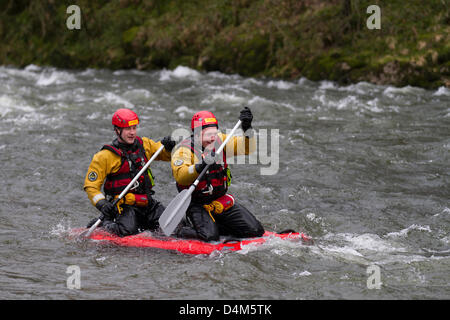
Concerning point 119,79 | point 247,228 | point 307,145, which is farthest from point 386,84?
point 247,228

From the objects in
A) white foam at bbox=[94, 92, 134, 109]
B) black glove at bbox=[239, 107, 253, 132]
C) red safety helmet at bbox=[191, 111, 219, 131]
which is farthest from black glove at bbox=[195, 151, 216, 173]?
white foam at bbox=[94, 92, 134, 109]

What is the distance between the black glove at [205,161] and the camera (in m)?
6.23

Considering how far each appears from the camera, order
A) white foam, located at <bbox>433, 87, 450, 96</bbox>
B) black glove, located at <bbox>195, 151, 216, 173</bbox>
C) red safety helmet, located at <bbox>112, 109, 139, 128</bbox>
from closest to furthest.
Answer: black glove, located at <bbox>195, 151, 216, 173</bbox> < red safety helmet, located at <bbox>112, 109, 139, 128</bbox> < white foam, located at <bbox>433, 87, 450, 96</bbox>

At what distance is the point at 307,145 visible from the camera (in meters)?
11.3

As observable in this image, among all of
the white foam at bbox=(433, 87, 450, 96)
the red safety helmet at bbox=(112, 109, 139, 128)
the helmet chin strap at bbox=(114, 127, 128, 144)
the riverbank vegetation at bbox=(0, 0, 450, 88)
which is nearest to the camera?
the red safety helmet at bbox=(112, 109, 139, 128)

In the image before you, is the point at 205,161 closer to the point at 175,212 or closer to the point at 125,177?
the point at 175,212

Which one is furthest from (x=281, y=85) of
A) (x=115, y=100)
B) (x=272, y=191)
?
(x=272, y=191)

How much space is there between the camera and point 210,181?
6625 mm

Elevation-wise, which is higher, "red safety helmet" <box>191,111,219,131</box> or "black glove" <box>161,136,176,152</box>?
"red safety helmet" <box>191,111,219,131</box>

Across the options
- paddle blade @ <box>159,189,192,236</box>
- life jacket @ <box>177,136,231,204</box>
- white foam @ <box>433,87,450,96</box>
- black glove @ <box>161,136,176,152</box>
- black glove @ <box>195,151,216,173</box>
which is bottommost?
paddle blade @ <box>159,189,192,236</box>

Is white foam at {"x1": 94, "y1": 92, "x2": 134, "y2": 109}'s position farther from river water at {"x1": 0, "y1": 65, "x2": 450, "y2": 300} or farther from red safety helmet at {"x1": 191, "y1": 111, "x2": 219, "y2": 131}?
red safety helmet at {"x1": 191, "y1": 111, "x2": 219, "y2": 131}

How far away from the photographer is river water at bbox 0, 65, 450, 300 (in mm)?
5641

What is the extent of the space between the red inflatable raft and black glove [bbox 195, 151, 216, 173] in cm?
88

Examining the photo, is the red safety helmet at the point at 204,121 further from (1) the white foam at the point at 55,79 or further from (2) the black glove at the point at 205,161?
(1) the white foam at the point at 55,79
